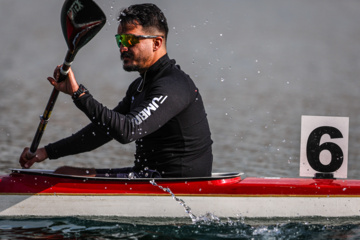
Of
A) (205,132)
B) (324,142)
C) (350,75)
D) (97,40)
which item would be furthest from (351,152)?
(97,40)

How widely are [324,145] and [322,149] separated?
0.14ft

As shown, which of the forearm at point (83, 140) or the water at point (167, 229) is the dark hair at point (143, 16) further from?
the water at point (167, 229)

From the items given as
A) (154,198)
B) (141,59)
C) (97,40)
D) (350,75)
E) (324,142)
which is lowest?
(154,198)

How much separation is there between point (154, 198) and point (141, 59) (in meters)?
1.27

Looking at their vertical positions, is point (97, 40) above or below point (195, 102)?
above

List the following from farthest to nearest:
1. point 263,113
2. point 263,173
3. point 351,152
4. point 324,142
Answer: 1. point 263,113
2. point 351,152
3. point 263,173
4. point 324,142

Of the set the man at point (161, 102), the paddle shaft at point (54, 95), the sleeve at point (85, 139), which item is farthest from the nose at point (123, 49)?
the sleeve at point (85, 139)

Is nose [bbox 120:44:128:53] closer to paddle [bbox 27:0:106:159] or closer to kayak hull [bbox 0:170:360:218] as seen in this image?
paddle [bbox 27:0:106:159]

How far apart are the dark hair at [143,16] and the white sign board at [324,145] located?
1.72 meters

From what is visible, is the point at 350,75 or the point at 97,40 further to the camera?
the point at 97,40

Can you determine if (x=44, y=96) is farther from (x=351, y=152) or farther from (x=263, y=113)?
(x=351, y=152)

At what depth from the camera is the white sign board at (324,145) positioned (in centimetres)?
635

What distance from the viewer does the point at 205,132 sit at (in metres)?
5.89

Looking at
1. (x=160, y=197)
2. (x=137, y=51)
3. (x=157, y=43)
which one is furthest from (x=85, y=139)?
(x=157, y=43)
